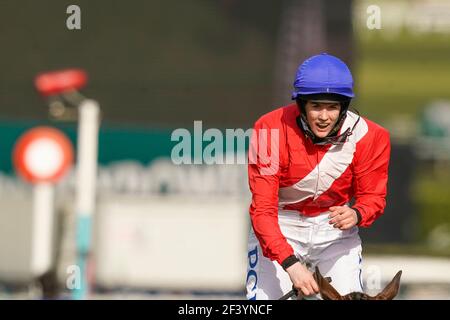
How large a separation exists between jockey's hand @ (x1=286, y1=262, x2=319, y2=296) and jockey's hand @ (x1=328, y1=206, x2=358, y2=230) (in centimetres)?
28

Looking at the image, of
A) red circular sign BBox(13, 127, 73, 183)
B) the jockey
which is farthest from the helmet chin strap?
red circular sign BBox(13, 127, 73, 183)

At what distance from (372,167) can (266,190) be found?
0.52 m

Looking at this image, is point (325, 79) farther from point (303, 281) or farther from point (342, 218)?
point (303, 281)

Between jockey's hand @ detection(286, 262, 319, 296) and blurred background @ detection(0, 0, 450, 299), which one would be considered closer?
jockey's hand @ detection(286, 262, 319, 296)

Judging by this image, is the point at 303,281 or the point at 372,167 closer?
the point at 303,281

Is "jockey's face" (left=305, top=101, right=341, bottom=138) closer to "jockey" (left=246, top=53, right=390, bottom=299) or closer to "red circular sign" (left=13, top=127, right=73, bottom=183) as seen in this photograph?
"jockey" (left=246, top=53, right=390, bottom=299)

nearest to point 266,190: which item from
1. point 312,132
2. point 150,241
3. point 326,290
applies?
point 312,132

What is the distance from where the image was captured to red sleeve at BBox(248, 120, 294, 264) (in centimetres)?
572

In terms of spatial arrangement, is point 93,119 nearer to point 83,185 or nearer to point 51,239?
point 83,185

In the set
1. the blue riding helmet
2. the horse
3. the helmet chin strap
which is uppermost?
the blue riding helmet

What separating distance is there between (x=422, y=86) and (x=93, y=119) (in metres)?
30.2

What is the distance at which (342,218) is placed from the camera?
572cm

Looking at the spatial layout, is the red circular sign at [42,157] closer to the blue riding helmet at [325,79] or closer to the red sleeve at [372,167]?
the red sleeve at [372,167]
